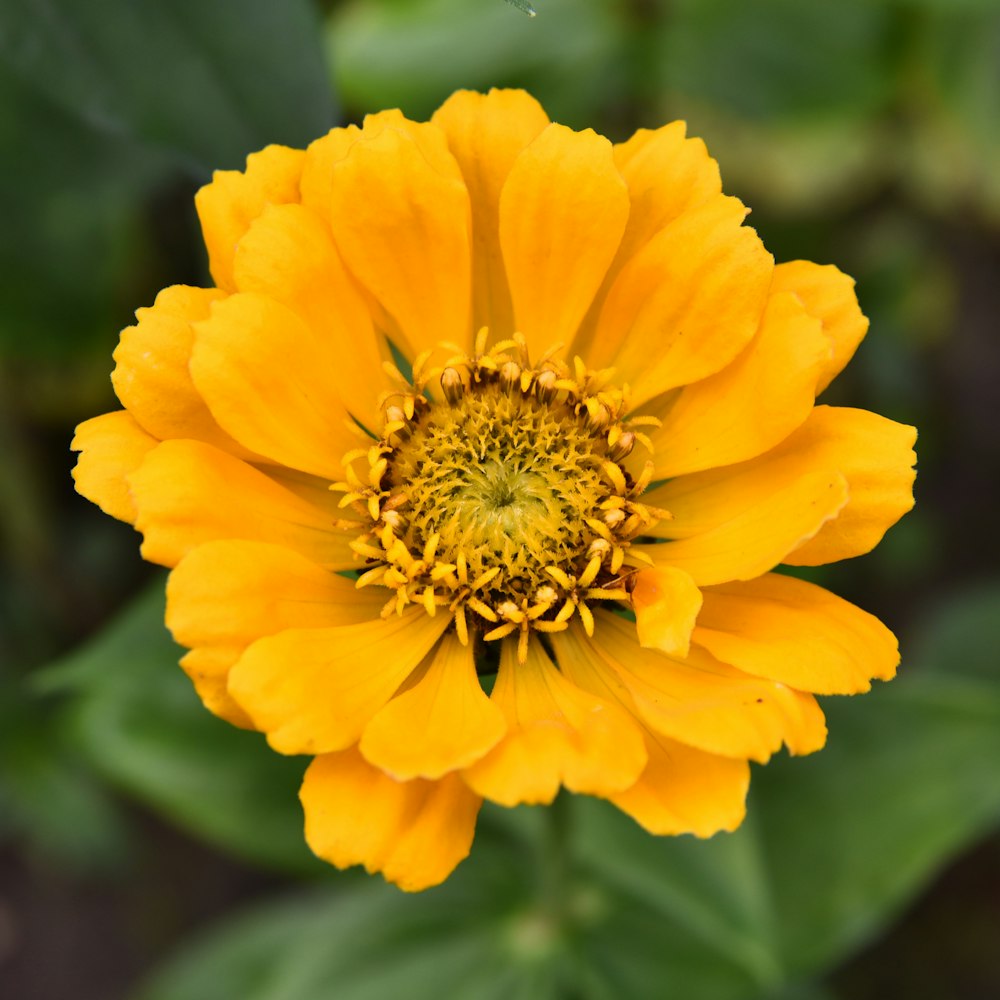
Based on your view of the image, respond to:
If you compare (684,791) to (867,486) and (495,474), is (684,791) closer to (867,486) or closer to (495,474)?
(867,486)

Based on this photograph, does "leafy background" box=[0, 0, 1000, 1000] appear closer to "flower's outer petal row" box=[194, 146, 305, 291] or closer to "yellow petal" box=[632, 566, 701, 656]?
"flower's outer petal row" box=[194, 146, 305, 291]

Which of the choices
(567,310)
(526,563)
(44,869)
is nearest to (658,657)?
(526,563)

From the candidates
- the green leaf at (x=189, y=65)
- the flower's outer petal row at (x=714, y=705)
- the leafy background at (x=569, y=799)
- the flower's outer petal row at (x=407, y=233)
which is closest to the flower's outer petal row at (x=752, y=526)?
the flower's outer petal row at (x=714, y=705)

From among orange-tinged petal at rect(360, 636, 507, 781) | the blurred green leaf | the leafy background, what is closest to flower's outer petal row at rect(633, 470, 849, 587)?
orange-tinged petal at rect(360, 636, 507, 781)

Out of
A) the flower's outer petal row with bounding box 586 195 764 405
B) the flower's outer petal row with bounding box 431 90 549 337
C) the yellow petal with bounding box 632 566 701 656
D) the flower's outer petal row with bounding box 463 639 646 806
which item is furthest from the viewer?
the flower's outer petal row with bounding box 431 90 549 337

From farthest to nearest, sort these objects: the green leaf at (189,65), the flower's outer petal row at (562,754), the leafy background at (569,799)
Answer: the leafy background at (569,799), the green leaf at (189,65), the flower's outer petal row at (562,754)

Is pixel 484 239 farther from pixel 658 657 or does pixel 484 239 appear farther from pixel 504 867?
pixel 504 867

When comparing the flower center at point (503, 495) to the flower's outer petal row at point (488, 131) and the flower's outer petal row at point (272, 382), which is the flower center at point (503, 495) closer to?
the flower's outer petal row at point (272, 382)
